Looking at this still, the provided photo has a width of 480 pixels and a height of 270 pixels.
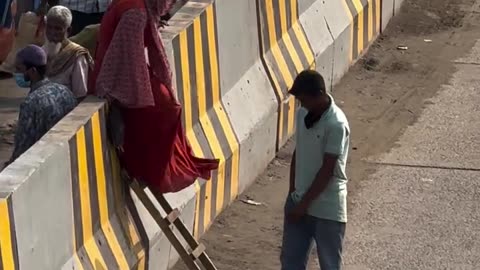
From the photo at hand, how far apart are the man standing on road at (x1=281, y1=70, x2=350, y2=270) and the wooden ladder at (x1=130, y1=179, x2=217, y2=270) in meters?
0.60

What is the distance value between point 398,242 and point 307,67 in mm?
3066

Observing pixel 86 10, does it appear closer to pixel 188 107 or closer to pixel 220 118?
pixel 220 118

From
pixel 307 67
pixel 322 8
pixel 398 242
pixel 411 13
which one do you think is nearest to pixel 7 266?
pixel 398 242

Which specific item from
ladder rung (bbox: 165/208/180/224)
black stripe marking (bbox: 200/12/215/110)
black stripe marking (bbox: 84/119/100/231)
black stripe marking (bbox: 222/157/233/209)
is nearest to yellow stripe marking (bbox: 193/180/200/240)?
black stripe marking (bbox: 222/157/233/209)

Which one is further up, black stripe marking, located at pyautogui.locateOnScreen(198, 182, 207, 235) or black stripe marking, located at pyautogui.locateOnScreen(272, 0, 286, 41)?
black stripe marking, located at pyautogui.locateOnScreen(272, 0, 286, 41)

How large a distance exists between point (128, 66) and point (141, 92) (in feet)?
0.57

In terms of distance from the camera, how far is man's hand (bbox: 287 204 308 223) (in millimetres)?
8203

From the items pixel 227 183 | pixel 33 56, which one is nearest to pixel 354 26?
pixel 227 183

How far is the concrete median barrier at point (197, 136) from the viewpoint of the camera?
7.21 metres

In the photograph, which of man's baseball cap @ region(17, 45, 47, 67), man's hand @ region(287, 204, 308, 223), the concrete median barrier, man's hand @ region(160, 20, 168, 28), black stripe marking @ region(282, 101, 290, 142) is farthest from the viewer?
black stripe marking @ region(282, 101, 290, 142)

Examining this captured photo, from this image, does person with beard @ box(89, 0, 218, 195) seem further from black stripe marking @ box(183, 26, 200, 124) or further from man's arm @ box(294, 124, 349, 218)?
black stripe marking @ box(183, 26, 200, 124)

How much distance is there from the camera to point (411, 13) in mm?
16734

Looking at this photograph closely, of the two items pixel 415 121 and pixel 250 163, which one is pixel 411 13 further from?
pixel 250 163

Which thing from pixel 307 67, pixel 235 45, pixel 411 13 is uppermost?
pixel 235 45
